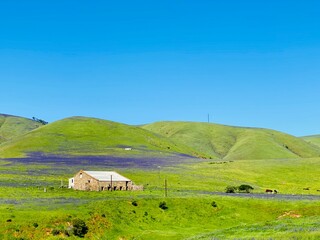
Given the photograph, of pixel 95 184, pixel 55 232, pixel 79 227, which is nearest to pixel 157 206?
pixel 79 227

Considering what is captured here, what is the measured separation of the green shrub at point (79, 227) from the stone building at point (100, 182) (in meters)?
37.5

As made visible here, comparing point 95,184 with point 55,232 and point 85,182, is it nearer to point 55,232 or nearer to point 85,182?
point 85,182

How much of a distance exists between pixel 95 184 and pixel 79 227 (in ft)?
130

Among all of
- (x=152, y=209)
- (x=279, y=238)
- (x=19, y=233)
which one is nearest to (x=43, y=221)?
(x=19, y=233)

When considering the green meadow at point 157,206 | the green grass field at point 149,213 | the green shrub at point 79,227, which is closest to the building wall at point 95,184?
the green meadow at point 157,206

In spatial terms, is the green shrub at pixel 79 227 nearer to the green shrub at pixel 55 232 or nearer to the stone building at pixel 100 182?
the green shrub at pixel 55 232

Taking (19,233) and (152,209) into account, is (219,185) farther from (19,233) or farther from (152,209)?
(19,233)

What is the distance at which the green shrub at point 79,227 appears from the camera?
53594 mm

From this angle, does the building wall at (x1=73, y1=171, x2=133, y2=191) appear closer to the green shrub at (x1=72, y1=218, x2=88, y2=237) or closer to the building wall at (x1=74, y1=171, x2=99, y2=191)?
the building wall at (x1=74, y1=171, x2=99, y2=191)

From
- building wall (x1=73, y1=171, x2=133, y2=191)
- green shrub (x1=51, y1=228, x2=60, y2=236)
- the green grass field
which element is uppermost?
building wall (x1=73, y1=171, x2=133, y2=191)

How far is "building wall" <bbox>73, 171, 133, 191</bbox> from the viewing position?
93.9 m

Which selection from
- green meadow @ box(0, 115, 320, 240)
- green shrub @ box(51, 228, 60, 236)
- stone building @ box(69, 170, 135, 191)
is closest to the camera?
green meadow @ box(0, 115, 320, 240)

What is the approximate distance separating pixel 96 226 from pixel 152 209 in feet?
46.9

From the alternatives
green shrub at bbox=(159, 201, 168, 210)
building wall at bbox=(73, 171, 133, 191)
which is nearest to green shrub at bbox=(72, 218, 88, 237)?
green shrub at bbox=(159, 201, 168, 210)
